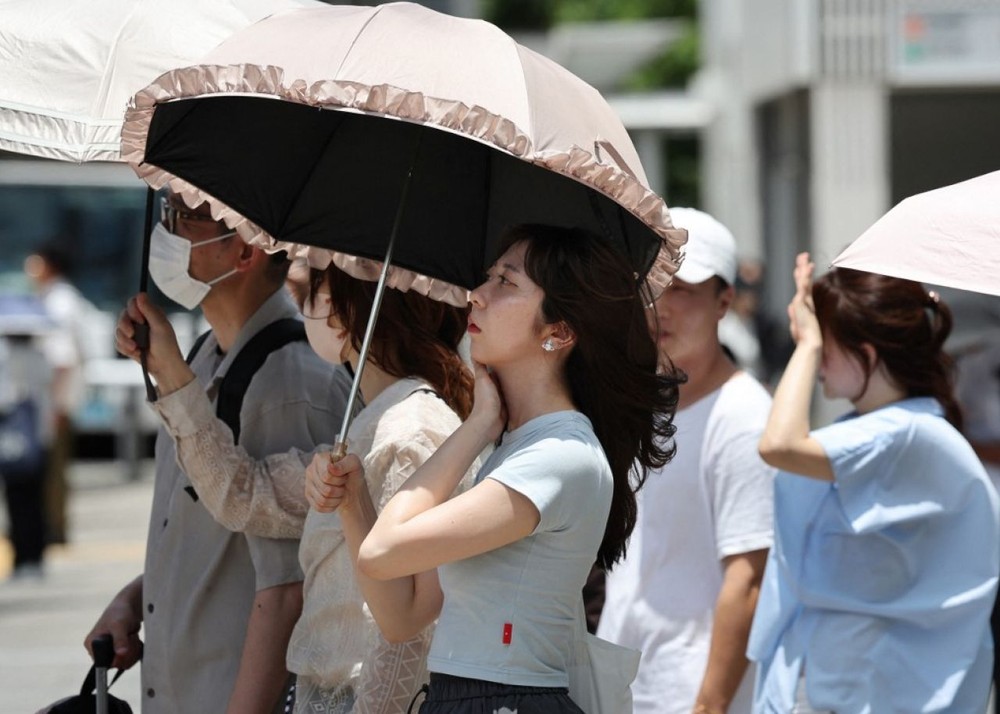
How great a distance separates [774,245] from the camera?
84.6 feet

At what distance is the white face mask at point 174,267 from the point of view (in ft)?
11.8

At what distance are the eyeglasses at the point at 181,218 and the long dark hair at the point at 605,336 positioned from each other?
3.31 feet

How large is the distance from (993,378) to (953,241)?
3.27m

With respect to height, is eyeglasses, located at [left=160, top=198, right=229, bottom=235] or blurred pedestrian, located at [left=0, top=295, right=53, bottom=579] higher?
eyeglasses, located at [left=160, top=198, right=229, bottom=235]

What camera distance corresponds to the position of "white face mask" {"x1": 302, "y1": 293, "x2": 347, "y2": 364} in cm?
331

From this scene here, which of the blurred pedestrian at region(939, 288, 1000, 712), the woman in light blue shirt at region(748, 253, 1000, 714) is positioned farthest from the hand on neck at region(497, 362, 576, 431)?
the blurred pedestrian at region(939, 288, 1000, 712)

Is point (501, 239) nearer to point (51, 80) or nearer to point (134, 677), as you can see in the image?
point (51, 80)

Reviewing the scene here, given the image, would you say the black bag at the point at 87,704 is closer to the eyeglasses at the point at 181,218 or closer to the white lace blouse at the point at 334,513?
the white lace blouse at the point at 334,513

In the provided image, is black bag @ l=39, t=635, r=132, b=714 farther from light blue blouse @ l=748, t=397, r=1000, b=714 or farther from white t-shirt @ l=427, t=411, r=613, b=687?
light blue blouse @ l=748, t=397, r=1000, b=714

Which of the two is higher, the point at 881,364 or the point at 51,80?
the point at 51,80

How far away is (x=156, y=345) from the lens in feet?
11.0

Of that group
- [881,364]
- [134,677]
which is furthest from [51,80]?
[134,677]

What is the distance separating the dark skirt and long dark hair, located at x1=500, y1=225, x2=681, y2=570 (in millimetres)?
415

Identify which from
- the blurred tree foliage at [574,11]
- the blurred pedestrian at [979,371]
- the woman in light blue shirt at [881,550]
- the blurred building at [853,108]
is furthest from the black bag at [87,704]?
the blurred tree foliage at [574,11]
